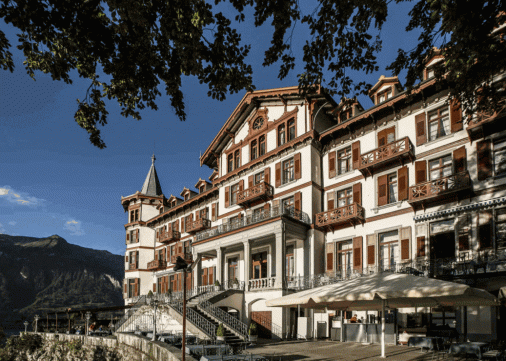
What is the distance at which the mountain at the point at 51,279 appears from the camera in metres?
138

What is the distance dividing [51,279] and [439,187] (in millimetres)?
159319

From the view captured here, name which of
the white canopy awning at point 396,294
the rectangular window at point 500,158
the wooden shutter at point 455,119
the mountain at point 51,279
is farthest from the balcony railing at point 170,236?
the mountain at point 51,279

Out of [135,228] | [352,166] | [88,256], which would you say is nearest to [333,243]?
[352,166]

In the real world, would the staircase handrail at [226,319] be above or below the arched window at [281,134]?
below

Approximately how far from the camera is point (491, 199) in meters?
18.2

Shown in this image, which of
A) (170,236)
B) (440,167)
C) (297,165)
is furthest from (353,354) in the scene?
(170,236)

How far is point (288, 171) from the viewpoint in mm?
28156

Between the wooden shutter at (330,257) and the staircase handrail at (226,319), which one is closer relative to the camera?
the staircase handrail at (226,319)

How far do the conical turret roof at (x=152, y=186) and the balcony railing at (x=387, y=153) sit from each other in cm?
3274

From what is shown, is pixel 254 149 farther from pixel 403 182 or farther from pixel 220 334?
pixel 220 334

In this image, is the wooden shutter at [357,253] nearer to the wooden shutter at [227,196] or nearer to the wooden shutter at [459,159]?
the wooden shutter at [459,159]

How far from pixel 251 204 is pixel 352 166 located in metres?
8.43

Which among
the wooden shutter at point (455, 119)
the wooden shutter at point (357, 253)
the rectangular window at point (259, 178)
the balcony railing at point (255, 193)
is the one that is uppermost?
the wooden shutter at point (455, 119)

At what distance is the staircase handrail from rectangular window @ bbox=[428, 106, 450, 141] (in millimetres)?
13672
